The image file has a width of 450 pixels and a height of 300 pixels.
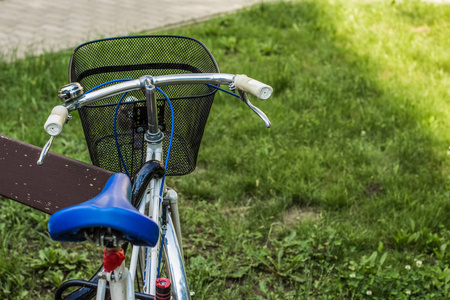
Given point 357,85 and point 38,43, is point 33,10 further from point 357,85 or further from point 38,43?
point 357,85

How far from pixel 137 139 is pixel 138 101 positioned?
0.16m

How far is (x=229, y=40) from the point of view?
562 cm

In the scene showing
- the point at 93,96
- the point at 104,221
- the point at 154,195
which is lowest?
the point at 154,195

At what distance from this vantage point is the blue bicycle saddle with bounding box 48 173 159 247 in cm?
103

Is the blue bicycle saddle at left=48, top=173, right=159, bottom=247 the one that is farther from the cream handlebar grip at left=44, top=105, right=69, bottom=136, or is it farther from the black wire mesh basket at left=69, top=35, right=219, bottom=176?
the black wire mesh basket at left=69, top=35, right=219, bottom=176

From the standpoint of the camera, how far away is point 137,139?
1733 millimetres

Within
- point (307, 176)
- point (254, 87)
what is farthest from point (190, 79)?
point (307, 176)

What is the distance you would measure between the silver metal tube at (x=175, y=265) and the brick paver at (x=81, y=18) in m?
3.86

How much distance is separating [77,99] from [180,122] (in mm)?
463

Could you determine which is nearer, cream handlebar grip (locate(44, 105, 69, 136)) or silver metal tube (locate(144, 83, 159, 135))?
cream handlebar grip (locate(44, 105, 69, 136))

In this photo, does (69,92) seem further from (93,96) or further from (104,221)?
(104,221)

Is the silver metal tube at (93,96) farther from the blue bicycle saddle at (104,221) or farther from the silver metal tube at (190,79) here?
the blue bicycle saddle at (104,221)

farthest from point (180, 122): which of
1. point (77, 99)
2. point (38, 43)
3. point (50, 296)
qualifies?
point (38, 43)

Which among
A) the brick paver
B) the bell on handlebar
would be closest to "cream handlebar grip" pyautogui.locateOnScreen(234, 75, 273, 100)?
the bell on handlebar
